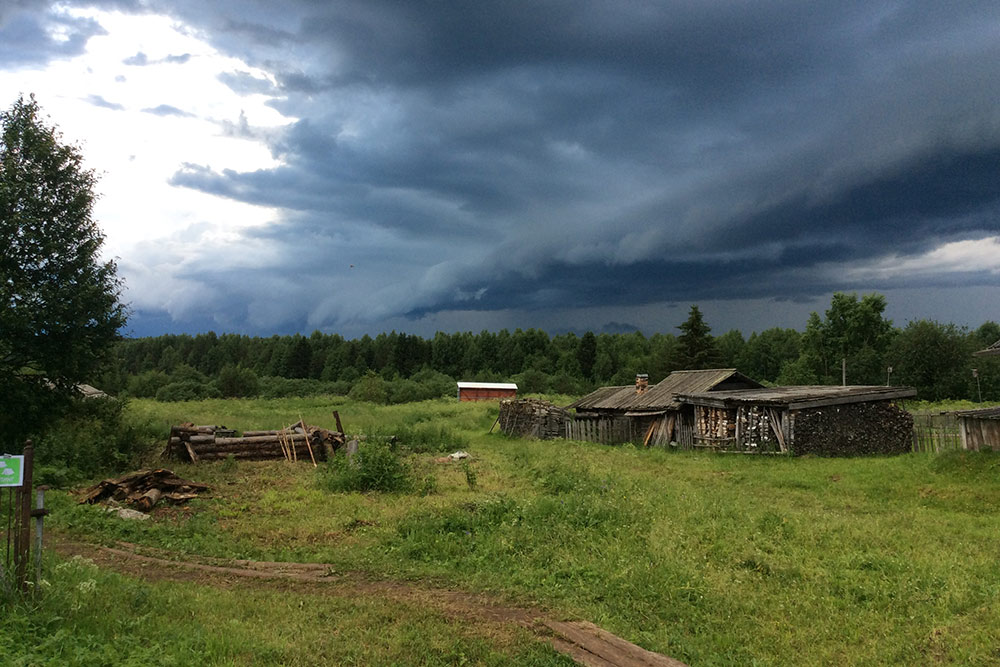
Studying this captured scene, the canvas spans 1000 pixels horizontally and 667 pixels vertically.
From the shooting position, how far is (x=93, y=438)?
18.6 metres

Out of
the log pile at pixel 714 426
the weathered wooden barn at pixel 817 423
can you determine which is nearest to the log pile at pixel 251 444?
the log pile at pixel 714 426

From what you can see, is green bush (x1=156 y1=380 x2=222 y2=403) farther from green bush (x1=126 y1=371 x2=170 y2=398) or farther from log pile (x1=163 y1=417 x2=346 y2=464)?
log pile (x1=163 y1=417 x2=346 y2=464)

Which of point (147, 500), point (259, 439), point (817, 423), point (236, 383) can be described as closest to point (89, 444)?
point (259, 439)

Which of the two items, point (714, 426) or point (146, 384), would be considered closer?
point (714, 426)

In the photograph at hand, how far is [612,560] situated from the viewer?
958cm

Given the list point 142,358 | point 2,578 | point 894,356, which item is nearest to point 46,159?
point 2,578

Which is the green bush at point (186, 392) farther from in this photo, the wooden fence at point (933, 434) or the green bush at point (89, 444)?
the wooden fence at point (933, 434)

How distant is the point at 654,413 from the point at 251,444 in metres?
17.1

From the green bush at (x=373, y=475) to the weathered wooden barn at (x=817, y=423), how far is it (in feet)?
44.3

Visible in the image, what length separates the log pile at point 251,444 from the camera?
21041 mm

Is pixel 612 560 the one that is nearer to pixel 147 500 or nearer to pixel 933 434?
pixel 147 500

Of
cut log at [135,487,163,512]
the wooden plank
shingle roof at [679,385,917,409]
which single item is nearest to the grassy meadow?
the wooden plank

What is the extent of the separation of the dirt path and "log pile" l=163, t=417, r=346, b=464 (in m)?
10.7

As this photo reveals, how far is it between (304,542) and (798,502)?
11.0 m
